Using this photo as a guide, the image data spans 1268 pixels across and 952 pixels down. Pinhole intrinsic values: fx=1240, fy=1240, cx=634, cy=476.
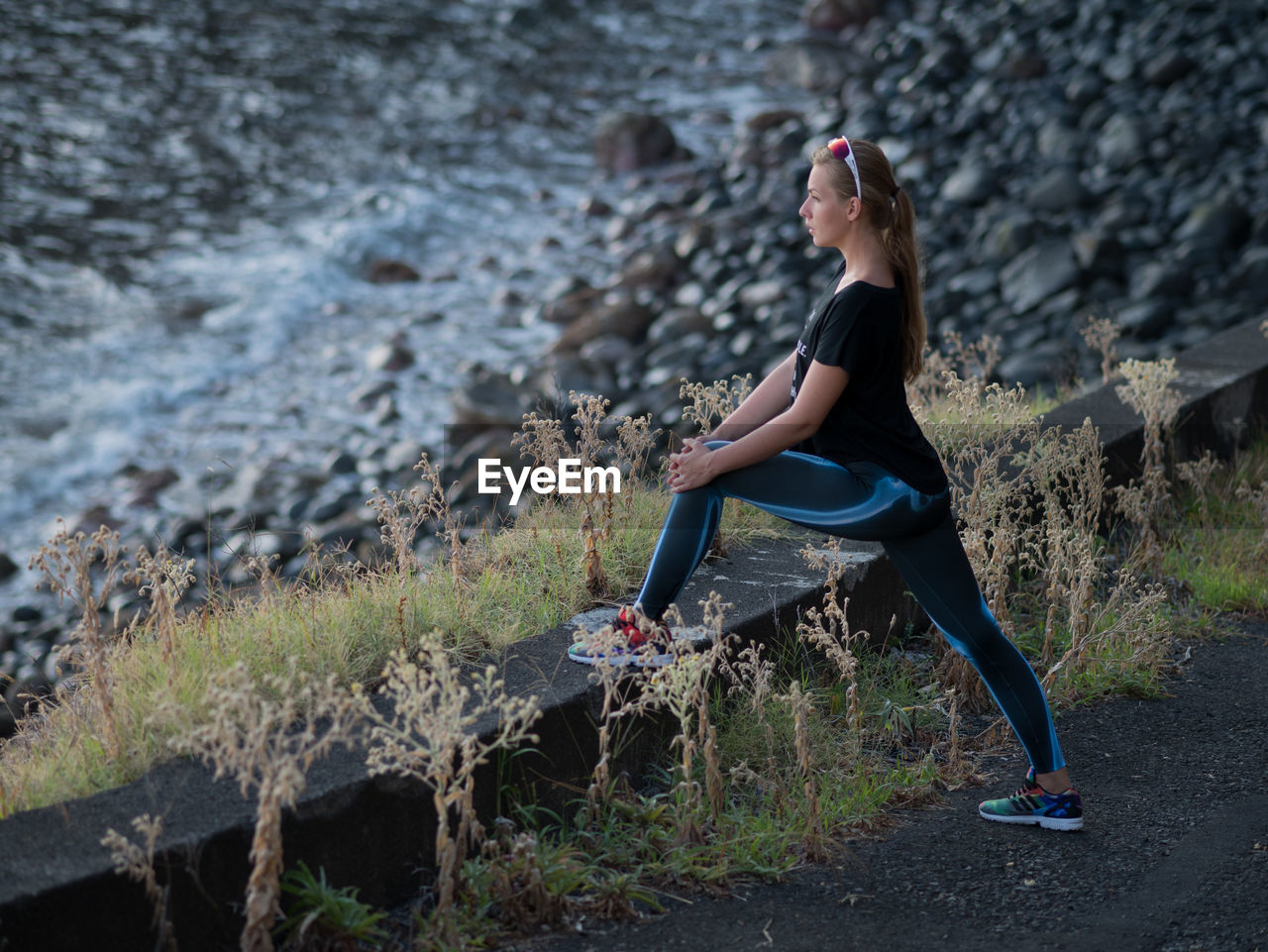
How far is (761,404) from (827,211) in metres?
0.59

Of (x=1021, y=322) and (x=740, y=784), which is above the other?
(x=1021, y=322)

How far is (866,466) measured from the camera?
323 cm

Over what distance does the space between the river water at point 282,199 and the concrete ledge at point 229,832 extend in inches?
264

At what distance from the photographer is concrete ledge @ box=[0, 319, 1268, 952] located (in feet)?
8.07

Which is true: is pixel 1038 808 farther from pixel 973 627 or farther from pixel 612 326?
pixel 612 326

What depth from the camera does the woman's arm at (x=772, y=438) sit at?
3.15 m

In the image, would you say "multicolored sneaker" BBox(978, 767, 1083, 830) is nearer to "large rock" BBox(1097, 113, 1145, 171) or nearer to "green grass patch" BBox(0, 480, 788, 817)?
"green grass patch" BBox(0, 480, 788, 817)

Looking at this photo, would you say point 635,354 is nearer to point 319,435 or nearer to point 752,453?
point 319,435

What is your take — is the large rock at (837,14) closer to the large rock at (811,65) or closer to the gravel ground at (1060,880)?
the large rock at (811,65)

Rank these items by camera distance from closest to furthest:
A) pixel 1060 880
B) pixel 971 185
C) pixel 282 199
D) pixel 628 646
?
pixel 1060 880, pixel 628 646, pixel 971 185, pixel 282 199

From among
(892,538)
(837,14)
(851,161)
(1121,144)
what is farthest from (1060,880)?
(837,14)

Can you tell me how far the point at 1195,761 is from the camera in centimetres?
373

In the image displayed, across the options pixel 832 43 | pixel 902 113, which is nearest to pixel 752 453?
pixel 902 113

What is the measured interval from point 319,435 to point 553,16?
16.1 m
